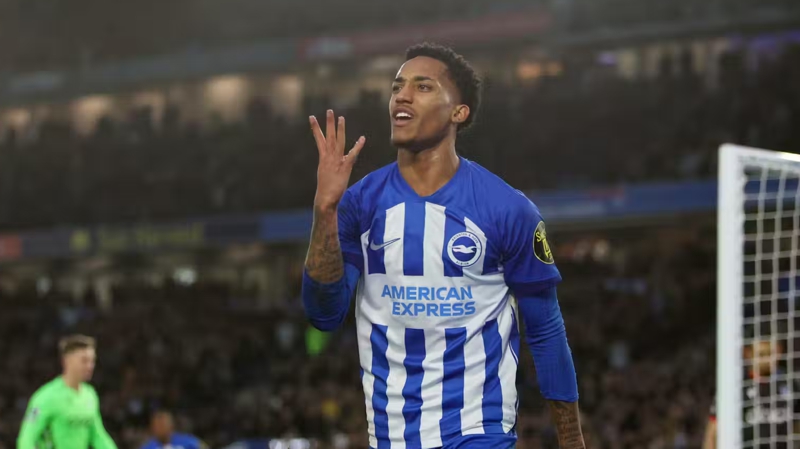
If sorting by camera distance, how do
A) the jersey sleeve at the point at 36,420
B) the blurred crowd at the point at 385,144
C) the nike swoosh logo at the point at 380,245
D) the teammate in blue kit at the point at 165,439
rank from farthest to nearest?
1. the blurred crowd at the point at 385,144
2. the teammate in blue kit at the point at 165,439
3. the jersey sleeve at the point at 36,420
4. the nike swoosh logo at the point at 380,245

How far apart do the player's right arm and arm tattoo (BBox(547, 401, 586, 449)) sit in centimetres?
80

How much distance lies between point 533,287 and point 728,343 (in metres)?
0.64

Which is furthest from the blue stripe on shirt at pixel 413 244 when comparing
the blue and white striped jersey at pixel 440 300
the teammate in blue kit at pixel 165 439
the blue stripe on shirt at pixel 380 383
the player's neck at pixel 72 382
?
the teammate in blue kit at pixel 165 439

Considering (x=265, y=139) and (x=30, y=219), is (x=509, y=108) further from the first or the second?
(x=30, y=219)

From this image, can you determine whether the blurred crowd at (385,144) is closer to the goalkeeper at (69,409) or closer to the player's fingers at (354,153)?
the goalkeeper at (69,409)

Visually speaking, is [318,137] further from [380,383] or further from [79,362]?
[79,362]

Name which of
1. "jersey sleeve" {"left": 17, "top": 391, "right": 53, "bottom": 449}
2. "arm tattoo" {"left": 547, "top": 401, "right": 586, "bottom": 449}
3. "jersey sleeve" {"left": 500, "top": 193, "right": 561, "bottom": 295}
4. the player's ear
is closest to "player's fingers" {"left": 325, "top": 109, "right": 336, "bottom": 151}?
the player's ear

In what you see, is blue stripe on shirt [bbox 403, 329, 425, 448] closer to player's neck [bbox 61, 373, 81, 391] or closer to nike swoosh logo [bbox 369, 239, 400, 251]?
nike swoosh logo [bbox 369, 239, 400, 251]

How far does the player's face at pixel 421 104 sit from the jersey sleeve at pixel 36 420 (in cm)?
520

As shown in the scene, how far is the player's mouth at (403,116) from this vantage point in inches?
149

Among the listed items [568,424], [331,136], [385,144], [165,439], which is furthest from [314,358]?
[331,136]

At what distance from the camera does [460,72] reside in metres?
3.95

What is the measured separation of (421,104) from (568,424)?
117cm

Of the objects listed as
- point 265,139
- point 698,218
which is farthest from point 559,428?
point 265,139
